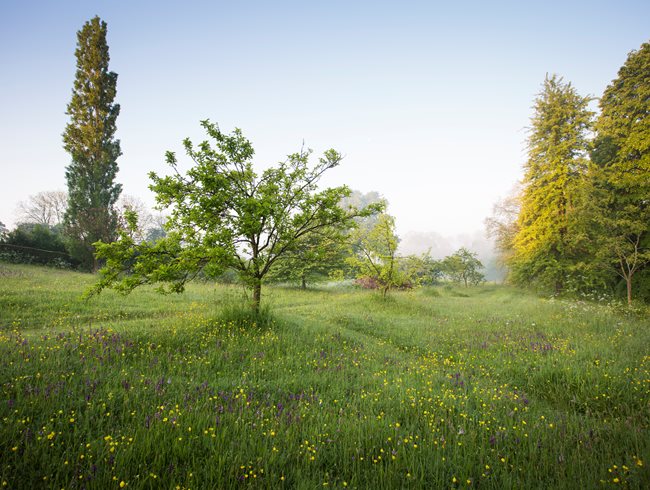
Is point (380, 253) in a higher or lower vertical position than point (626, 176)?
lower

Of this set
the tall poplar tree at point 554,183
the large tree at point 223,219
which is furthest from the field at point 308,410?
the tall poplar tree at point 554,183

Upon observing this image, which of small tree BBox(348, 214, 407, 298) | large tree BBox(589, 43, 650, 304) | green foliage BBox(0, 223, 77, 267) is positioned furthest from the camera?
green foliage BBox(0, 223, 77, 267)

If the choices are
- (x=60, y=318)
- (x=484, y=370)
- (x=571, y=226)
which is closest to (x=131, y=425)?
(x=484, y=370)

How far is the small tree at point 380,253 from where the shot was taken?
631 inches

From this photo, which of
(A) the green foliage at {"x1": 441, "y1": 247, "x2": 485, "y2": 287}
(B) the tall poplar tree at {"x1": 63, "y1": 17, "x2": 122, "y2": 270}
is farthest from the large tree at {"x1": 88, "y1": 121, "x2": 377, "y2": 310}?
(A) the green foliage at {"x1": 441, "y1": 247, "x2": 485, "y2": 287}

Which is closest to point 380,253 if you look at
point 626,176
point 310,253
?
point 310,253

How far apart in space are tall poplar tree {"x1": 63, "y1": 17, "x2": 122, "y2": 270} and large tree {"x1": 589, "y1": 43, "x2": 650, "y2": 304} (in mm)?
38855

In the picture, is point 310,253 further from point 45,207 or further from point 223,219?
point 45,207

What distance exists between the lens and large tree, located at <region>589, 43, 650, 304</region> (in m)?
14.8

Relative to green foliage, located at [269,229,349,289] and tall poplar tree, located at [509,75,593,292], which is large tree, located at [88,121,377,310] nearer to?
green foliage, located at [269,229,349,289]

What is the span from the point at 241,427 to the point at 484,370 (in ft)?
18.6

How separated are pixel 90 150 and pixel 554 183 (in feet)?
135

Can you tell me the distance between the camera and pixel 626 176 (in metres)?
15.6

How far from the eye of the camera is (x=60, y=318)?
342 inches
